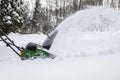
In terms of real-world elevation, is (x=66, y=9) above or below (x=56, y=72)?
below

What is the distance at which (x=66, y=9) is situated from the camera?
170 feet

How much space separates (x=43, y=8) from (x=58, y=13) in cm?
1237

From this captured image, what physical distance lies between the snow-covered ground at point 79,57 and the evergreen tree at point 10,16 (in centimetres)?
1357

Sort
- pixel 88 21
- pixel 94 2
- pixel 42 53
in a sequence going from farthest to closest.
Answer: pixel 94 2 → pixel 88 21 → pixel 42 53

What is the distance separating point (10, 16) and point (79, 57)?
68.8 feet

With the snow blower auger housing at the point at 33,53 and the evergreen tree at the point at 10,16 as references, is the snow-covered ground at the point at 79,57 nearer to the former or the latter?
the snow blower auger housing at the point at 33,53

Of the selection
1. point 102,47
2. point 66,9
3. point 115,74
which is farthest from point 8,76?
point 66,9

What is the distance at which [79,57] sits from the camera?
275 inches

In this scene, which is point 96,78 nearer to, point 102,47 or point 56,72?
point 56,72

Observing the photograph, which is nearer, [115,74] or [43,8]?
[115,74]

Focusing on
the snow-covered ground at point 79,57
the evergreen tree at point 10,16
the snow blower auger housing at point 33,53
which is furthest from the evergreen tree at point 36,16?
the snow blower auger housing at point 33,53

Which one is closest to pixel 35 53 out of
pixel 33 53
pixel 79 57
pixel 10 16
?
pixel 33 53

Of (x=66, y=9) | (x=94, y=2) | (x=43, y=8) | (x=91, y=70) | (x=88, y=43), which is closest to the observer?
(x=91, y=70)

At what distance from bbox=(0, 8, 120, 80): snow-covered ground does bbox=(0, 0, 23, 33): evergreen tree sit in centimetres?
1357
